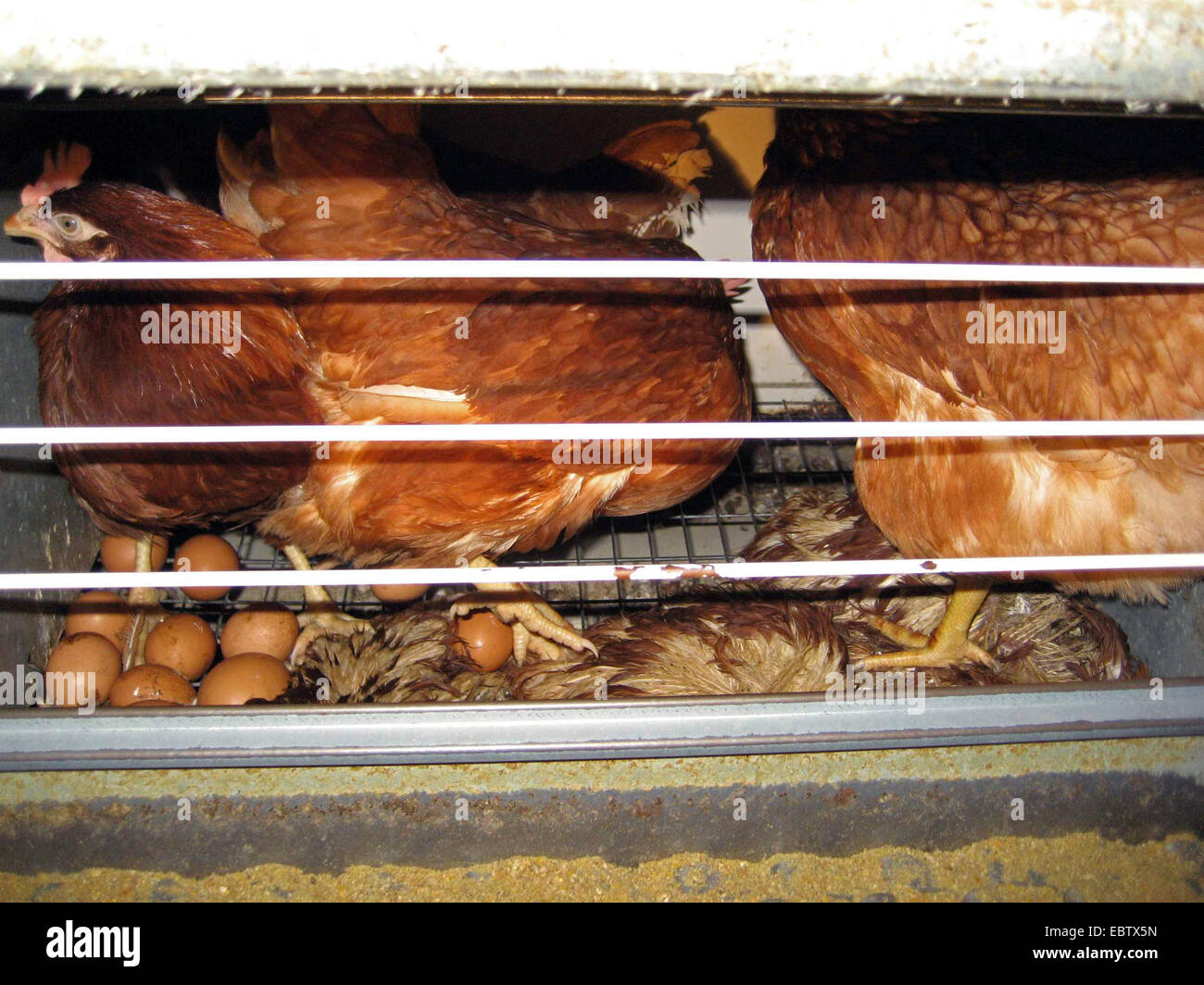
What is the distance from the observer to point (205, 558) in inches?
65.4

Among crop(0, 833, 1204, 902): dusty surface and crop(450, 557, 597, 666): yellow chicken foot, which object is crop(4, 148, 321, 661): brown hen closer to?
crop(450, 557, 597, 666): yellow chicken foot

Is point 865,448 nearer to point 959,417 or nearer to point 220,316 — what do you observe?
point 959,417

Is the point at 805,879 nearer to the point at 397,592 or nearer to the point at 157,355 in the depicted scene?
the point at 397,592

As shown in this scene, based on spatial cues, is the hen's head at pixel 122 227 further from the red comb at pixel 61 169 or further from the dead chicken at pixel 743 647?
the dead chicken at pixel 743 647

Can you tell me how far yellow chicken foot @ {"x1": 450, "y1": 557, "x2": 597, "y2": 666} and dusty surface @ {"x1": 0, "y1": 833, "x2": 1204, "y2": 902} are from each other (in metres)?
0.48

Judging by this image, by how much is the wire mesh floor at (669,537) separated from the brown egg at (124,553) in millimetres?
96

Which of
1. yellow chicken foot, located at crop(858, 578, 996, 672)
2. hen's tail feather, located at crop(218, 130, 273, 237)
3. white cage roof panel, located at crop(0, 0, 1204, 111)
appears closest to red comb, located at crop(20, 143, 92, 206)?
hen's tail feather, located at crop(218, 130, 273, 237)

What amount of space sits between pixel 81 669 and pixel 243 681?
11.1 inches

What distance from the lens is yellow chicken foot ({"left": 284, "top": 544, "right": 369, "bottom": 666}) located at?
1596 mm

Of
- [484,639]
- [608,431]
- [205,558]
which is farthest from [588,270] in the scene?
[205,558]

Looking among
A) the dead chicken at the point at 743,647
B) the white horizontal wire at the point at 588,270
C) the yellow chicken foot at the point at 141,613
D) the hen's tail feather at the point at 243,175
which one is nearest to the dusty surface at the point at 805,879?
the dead chicken at the point at 743,647

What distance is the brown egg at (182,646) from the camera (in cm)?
149

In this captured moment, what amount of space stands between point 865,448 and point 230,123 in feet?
4.50

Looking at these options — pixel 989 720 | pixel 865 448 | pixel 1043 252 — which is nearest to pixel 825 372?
pixel 865 448
